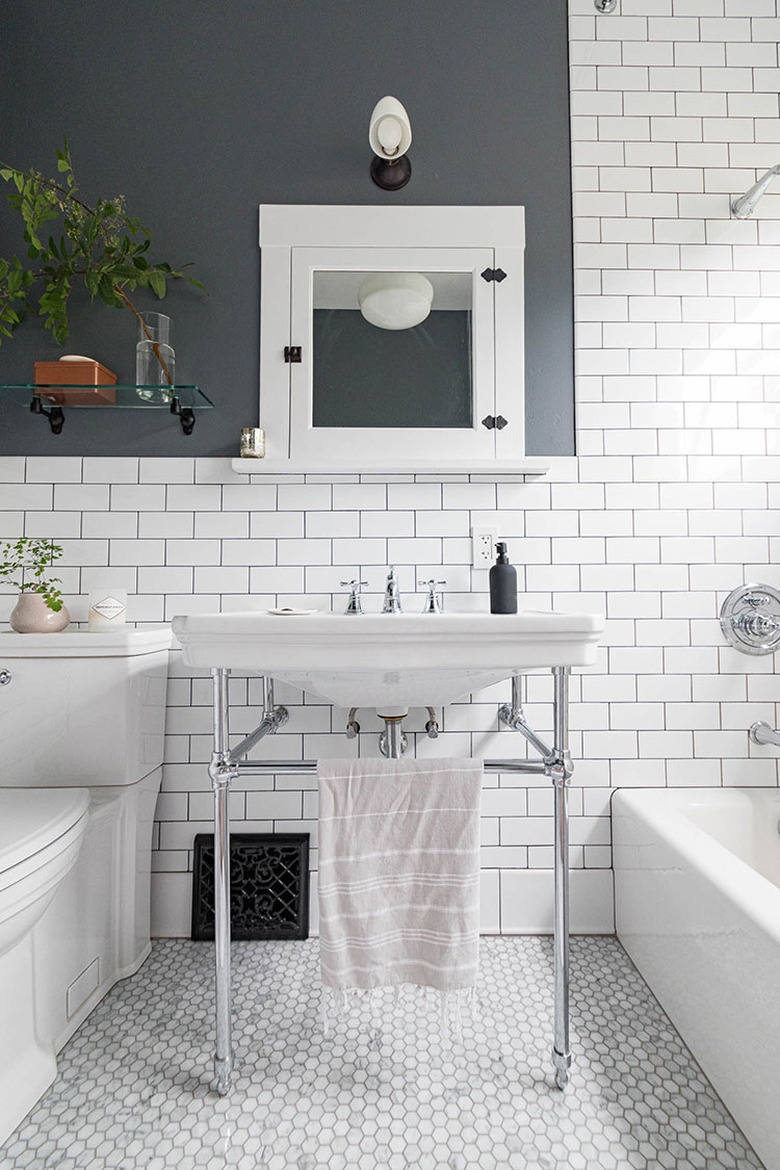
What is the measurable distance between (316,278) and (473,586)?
0.96 metres

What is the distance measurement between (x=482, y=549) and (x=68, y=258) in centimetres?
135

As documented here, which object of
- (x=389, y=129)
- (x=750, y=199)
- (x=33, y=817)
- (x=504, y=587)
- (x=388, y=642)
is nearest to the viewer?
(x=388, y=642)

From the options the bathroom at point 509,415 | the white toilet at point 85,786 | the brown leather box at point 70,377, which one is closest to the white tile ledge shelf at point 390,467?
the bathroom at point 509,415

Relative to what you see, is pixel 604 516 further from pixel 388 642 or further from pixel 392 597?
pixel 388 642

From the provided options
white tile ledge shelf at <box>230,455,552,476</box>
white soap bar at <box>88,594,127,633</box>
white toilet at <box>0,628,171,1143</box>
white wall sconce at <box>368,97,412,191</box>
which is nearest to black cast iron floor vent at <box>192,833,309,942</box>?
white toilet at <box>0,628,171,1143</box>

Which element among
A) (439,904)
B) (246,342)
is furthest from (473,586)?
(246,342)

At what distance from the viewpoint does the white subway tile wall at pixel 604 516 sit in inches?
69.5

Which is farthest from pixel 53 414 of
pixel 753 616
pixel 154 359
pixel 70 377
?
pixel 753 616

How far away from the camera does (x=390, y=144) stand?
1.62m

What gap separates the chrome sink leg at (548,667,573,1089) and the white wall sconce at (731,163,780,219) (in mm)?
1379

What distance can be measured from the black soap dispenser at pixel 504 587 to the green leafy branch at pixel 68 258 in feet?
3.32

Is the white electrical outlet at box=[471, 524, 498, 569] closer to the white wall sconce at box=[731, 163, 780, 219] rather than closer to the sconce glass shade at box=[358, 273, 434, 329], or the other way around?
the sconce glass shade at box=[358, 273, 434, 329]

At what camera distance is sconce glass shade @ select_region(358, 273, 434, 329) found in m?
1.77

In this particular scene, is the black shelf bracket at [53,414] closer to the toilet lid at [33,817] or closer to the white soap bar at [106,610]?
the white soap bar at [106,610]
